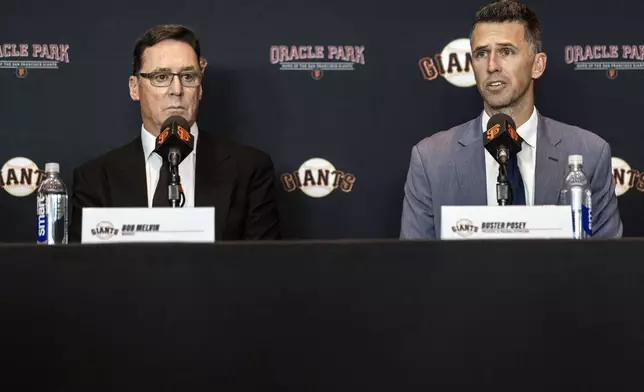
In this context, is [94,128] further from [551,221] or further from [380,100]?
[551,221]

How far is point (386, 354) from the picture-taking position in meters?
1.54

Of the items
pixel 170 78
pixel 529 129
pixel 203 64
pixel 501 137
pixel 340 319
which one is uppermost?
pixel 203 64

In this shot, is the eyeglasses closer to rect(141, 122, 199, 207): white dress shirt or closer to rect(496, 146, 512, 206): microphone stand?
rect(141, 122, 199, 207): white dress shirt

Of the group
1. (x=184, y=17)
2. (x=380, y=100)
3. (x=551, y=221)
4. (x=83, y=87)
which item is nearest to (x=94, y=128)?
(x=83, y=87)

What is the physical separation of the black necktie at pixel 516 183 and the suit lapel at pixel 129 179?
112 centimetres

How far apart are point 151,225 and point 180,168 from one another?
121cm

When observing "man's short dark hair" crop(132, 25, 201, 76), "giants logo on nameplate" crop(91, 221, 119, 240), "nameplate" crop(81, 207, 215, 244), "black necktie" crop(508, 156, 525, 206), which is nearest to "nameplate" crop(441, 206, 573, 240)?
"nameplate" crop(81, 207, 215, 244)

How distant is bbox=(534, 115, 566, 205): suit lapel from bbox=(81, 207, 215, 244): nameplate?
51.4 inches

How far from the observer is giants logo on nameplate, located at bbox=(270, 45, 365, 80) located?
3146mm

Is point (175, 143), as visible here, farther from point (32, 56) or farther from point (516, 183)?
point (32, 56)

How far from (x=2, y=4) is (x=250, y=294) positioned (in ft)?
6.74

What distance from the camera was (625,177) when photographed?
124 inches

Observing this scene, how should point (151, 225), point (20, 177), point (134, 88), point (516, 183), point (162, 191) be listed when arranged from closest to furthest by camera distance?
1. point (151, 225)
2. point (516, 183)
3. point (162, 191)
4. point (134, 88)
5. point (20, 177)

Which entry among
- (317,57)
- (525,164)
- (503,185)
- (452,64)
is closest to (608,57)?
(452,64)
